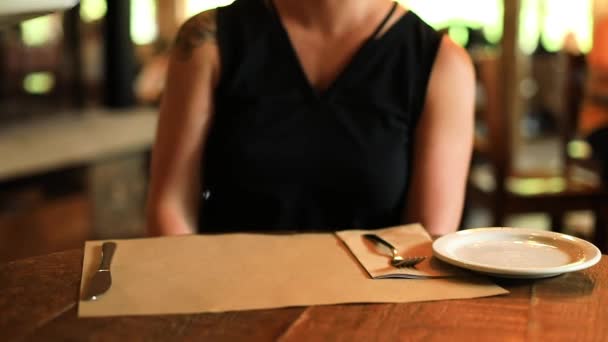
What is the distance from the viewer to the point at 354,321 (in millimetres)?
762

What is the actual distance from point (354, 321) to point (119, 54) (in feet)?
12.3

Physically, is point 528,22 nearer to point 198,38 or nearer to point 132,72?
point 132,72

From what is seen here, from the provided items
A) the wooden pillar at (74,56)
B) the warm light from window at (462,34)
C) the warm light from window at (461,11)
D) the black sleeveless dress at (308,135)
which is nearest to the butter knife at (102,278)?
the black sleeveless dress at (308,135)

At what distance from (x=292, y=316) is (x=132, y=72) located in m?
3.84

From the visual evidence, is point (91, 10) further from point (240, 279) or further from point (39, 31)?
point (240, 279)

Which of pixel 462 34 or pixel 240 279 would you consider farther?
pixel 462 34

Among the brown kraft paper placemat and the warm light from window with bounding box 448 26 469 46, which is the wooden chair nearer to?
the brown kraft paper placemat

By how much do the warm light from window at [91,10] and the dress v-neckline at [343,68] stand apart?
11.2 ft

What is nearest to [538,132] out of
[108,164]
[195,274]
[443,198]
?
[108,164]

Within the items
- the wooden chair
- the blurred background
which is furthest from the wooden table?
the wooden chair

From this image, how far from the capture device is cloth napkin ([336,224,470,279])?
0.88m

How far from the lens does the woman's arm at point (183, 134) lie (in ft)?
4.35

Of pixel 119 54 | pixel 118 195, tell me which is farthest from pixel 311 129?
pixel 119 54

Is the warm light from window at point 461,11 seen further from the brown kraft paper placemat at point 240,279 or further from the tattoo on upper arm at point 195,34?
the brown kraft paper placemat at point 240,279
